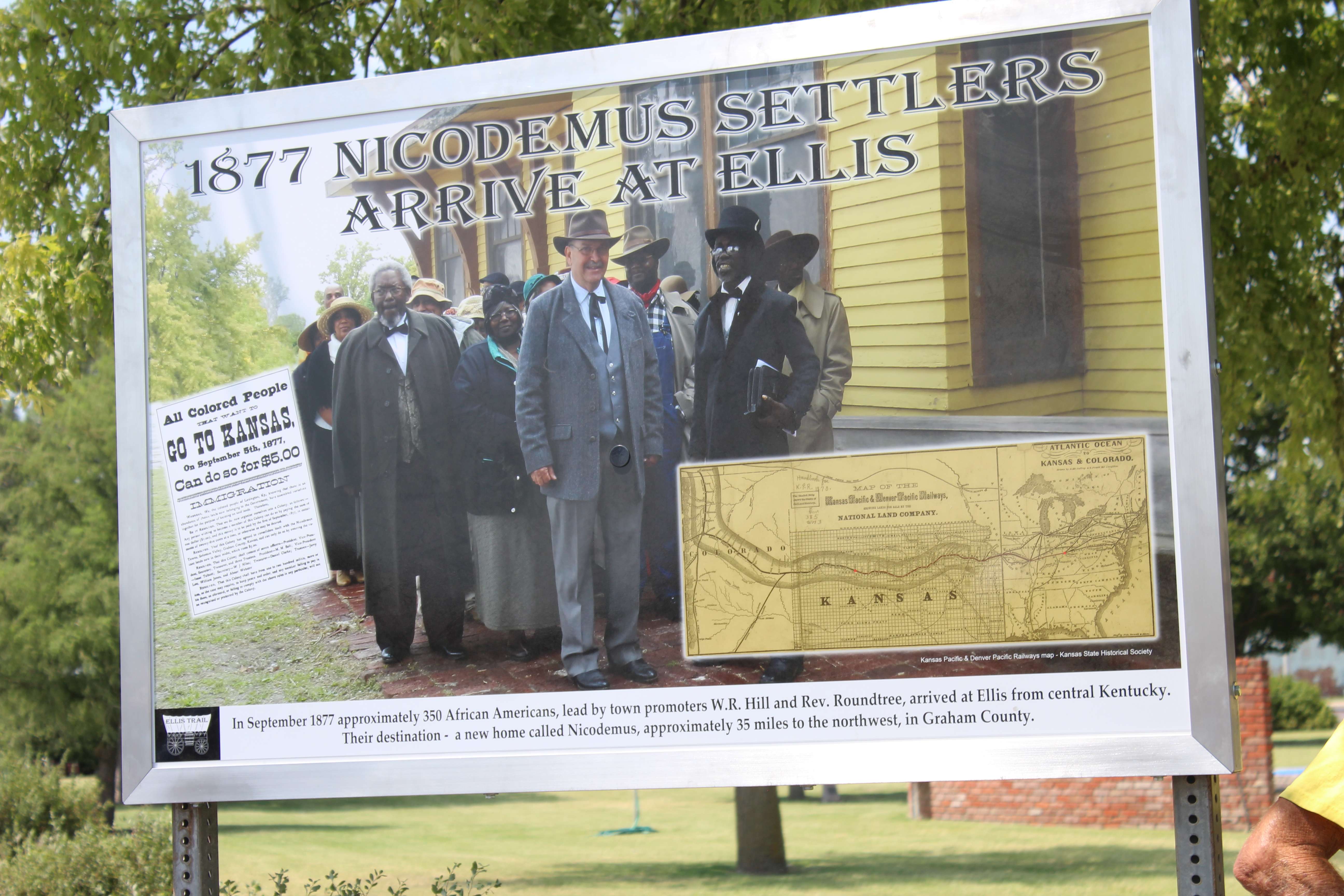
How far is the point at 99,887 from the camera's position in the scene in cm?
784

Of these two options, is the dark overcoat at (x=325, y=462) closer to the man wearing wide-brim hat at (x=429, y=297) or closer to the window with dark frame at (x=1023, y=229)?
the man wearing wide-brim hat at (x=429, y=297)

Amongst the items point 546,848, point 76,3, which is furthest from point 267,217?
point 546,848

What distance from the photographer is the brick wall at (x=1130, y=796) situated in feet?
42.3

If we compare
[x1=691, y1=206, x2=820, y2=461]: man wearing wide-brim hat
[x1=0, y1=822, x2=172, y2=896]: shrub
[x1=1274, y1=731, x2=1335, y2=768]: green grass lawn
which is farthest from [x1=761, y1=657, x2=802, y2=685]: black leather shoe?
[x1=1274, y1=731, x2=1335, y2=768]: green grass lawn

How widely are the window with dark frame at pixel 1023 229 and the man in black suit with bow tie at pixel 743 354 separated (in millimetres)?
555

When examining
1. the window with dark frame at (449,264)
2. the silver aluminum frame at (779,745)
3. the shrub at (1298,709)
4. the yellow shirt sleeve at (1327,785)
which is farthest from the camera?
the shrub at (1298,709)

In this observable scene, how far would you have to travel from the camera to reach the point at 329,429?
389cm

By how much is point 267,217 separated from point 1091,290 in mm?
2653

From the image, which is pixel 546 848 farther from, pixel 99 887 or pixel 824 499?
pixel 824 499

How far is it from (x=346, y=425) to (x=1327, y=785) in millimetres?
2910

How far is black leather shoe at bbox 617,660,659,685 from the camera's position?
3.59 metres

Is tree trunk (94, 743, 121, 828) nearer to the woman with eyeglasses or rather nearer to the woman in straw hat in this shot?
the woman in straw hat

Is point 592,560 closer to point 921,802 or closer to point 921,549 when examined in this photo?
point 921,549

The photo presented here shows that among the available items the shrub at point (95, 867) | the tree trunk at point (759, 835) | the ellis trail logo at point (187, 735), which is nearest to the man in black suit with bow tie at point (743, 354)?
the ellis trail logo at point (187, 735)
